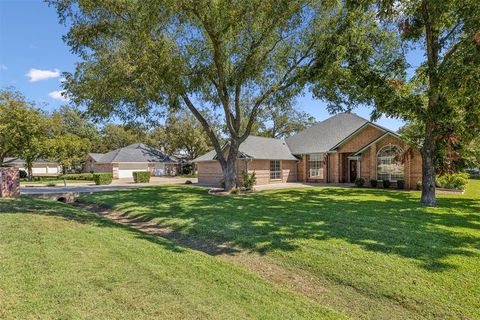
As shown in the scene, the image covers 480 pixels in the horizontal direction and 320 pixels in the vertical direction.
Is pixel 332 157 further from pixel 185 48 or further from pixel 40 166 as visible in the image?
pixel 40 166

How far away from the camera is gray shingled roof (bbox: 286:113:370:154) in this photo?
27.0m

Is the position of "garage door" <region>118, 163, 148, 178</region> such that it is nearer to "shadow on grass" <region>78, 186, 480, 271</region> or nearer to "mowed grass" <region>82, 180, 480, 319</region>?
"shadow on grass" <region>78, 186, 480, 271</region>

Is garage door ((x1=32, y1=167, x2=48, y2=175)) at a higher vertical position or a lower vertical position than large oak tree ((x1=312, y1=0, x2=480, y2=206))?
lower

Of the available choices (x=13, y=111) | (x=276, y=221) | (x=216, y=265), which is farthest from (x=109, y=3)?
(x=13, y=111)

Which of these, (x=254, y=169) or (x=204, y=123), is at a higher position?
(x=204, y=123)

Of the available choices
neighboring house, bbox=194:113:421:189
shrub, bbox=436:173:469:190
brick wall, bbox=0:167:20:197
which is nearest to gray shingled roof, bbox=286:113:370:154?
neighboring house, bbox=194:113:421:189

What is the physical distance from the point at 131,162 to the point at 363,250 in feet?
130

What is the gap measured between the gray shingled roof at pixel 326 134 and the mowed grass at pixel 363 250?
15.8 meters

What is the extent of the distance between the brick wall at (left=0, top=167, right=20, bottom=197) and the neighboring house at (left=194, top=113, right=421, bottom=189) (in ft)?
47.6

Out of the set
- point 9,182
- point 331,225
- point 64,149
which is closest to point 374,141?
point 331,225

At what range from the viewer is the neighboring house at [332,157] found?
21438mm

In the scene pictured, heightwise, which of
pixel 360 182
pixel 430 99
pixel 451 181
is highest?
pixel 430 99

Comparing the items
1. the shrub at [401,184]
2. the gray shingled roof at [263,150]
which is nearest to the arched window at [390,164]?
the shrub at [401,184]

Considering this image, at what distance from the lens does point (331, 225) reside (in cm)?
856
